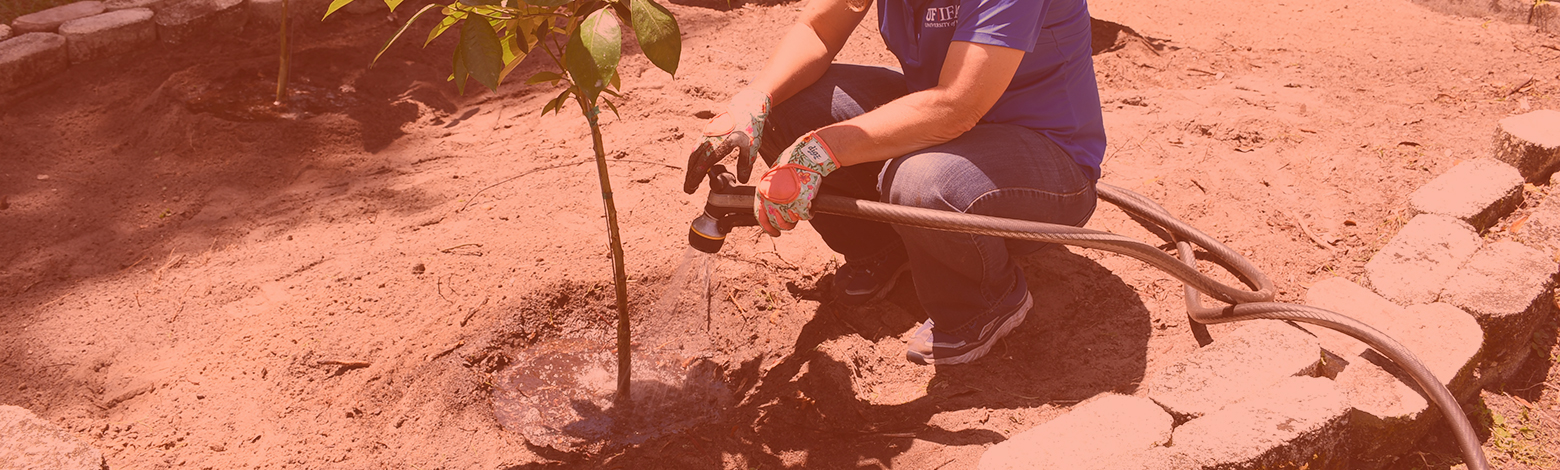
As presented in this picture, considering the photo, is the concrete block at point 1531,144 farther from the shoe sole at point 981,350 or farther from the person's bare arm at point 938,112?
the person's bare arm at point 938,112

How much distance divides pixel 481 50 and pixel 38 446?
1.31m

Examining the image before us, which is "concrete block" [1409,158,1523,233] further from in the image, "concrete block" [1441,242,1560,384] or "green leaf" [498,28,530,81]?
"green leaf" [498,28,530,81]

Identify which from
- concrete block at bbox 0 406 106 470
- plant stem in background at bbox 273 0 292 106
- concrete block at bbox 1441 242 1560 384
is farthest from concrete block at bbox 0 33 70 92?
concrete block at bbox 1441 242 1560 384

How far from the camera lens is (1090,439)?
6.10ft

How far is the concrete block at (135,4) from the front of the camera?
4.10 m

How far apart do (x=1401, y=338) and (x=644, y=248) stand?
6.77 ft

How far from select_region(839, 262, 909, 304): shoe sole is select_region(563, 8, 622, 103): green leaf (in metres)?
1.27

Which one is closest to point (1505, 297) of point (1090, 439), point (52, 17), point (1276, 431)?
point (1276, 431)

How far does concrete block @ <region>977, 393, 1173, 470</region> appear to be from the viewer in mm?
1813

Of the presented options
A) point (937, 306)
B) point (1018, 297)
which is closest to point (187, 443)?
point (937, 306)

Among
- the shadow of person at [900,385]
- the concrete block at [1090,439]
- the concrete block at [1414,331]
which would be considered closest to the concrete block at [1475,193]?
the concrete block at [1414,331]

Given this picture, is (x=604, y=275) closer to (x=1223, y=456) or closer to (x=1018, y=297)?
(x=1018, y=297)

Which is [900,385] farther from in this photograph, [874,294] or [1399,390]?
[1399,390]

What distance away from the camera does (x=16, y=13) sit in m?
4.17
